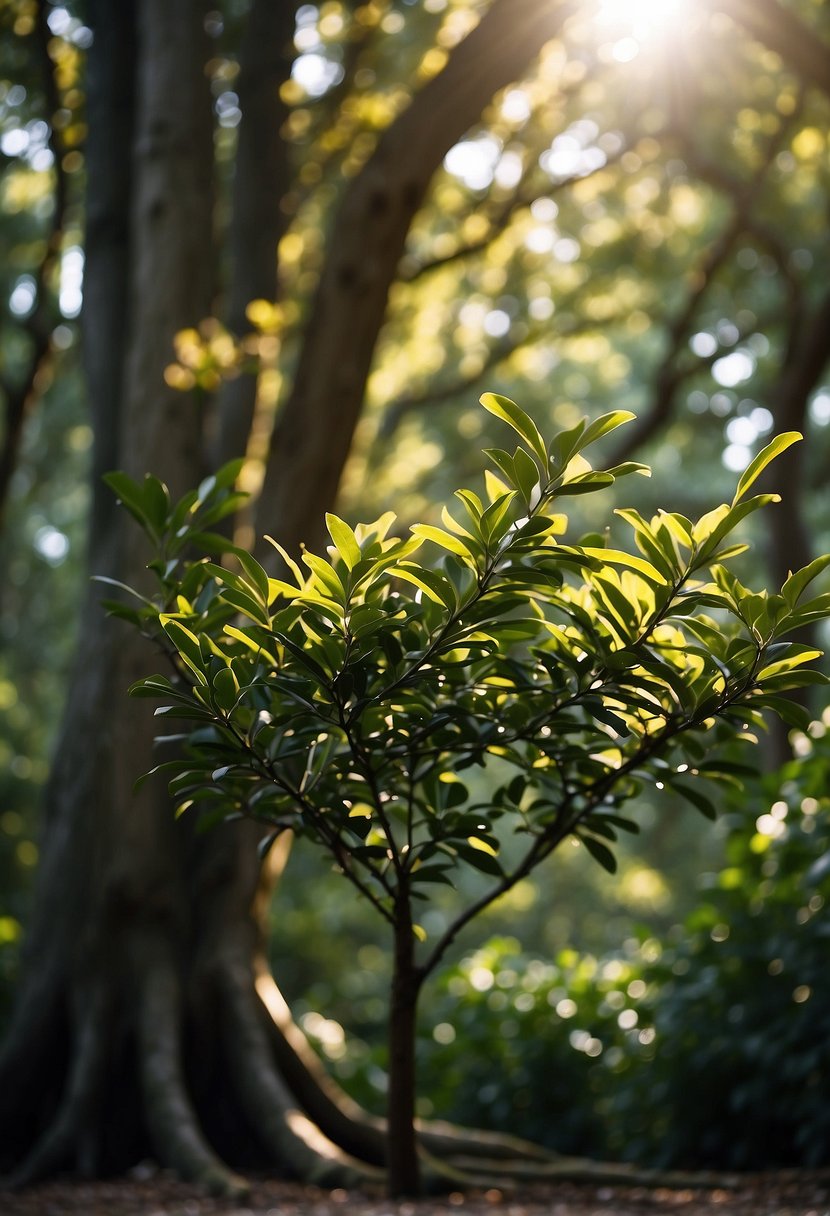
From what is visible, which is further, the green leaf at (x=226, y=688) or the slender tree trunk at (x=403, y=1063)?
the slender tree trunk at (x=403, y=1063)

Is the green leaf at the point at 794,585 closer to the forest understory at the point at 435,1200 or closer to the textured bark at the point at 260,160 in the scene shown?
the forest understory at the point at 435,1200

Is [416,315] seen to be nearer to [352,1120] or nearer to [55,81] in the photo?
[55,81]

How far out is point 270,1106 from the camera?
3795 mm

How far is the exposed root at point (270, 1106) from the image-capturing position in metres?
3.53

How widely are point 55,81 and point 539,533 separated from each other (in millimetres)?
5816

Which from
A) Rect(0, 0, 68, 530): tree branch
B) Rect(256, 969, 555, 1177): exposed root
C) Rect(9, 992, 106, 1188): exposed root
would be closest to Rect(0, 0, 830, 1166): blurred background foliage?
Rect(0, 0, 68, 530): tree branch

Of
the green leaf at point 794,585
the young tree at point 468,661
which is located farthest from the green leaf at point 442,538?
the green leaf at point 794,585

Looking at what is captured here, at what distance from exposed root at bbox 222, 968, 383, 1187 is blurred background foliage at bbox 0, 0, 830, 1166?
122cm

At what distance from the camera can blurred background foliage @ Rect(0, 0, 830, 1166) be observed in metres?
3.99

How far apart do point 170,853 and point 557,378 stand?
13.7 m

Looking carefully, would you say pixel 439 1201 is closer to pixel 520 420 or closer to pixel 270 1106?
pixel 270 1106

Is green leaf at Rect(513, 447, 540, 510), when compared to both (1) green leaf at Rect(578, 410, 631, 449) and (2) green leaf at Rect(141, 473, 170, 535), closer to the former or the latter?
(1) green leaf at Rect(578, 410, 631, 449)

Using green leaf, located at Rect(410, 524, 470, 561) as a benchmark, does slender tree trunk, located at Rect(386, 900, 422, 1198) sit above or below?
below

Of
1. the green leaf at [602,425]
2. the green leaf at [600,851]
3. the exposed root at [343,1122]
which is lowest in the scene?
the exposed root at [343,1122]
